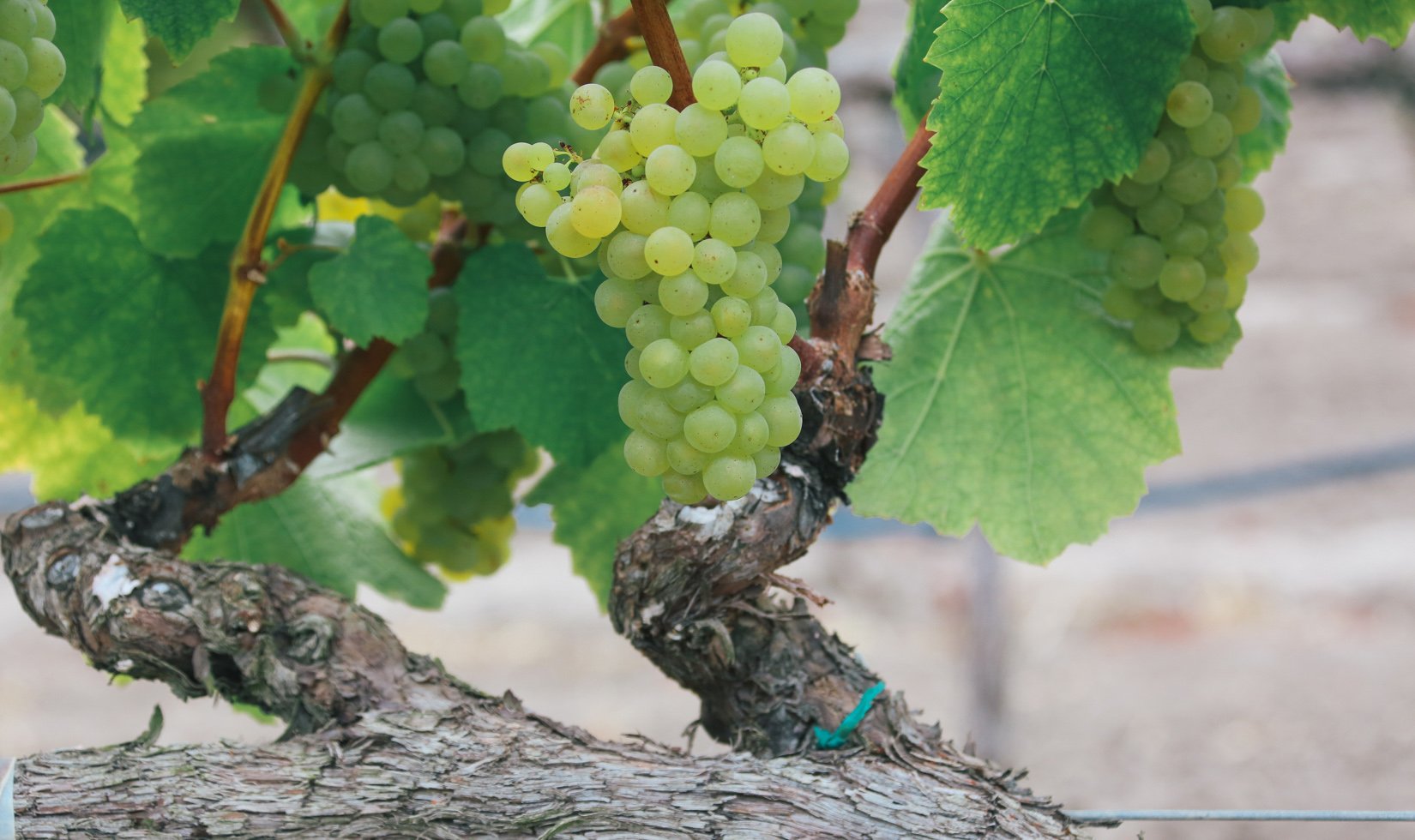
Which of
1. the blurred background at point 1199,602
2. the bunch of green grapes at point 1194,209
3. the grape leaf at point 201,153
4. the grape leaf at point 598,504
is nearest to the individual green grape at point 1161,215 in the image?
the bunch of green grapes at point 1194,209

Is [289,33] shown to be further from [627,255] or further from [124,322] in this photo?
[627,255]

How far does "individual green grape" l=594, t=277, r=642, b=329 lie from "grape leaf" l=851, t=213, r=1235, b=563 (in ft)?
0.81

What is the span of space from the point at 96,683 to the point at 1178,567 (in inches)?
127

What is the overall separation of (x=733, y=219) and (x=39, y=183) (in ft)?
1.35

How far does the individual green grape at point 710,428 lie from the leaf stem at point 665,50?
0.11 meters

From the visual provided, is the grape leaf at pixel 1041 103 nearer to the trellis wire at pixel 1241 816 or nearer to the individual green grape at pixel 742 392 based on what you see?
the individual green grape at pixel 742 392

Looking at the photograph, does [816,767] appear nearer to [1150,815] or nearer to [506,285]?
[1150,815]

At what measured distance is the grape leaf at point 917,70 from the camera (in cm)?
58

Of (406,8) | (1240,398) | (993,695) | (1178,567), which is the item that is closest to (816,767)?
(406,8)

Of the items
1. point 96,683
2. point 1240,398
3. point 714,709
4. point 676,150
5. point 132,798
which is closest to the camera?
point 676,150

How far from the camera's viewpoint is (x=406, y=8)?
63 cm

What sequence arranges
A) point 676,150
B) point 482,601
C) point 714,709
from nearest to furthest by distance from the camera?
point 676,150
point 714,709
point 482,601

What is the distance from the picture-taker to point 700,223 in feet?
1.45

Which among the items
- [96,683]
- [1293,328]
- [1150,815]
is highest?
[1293,328]
